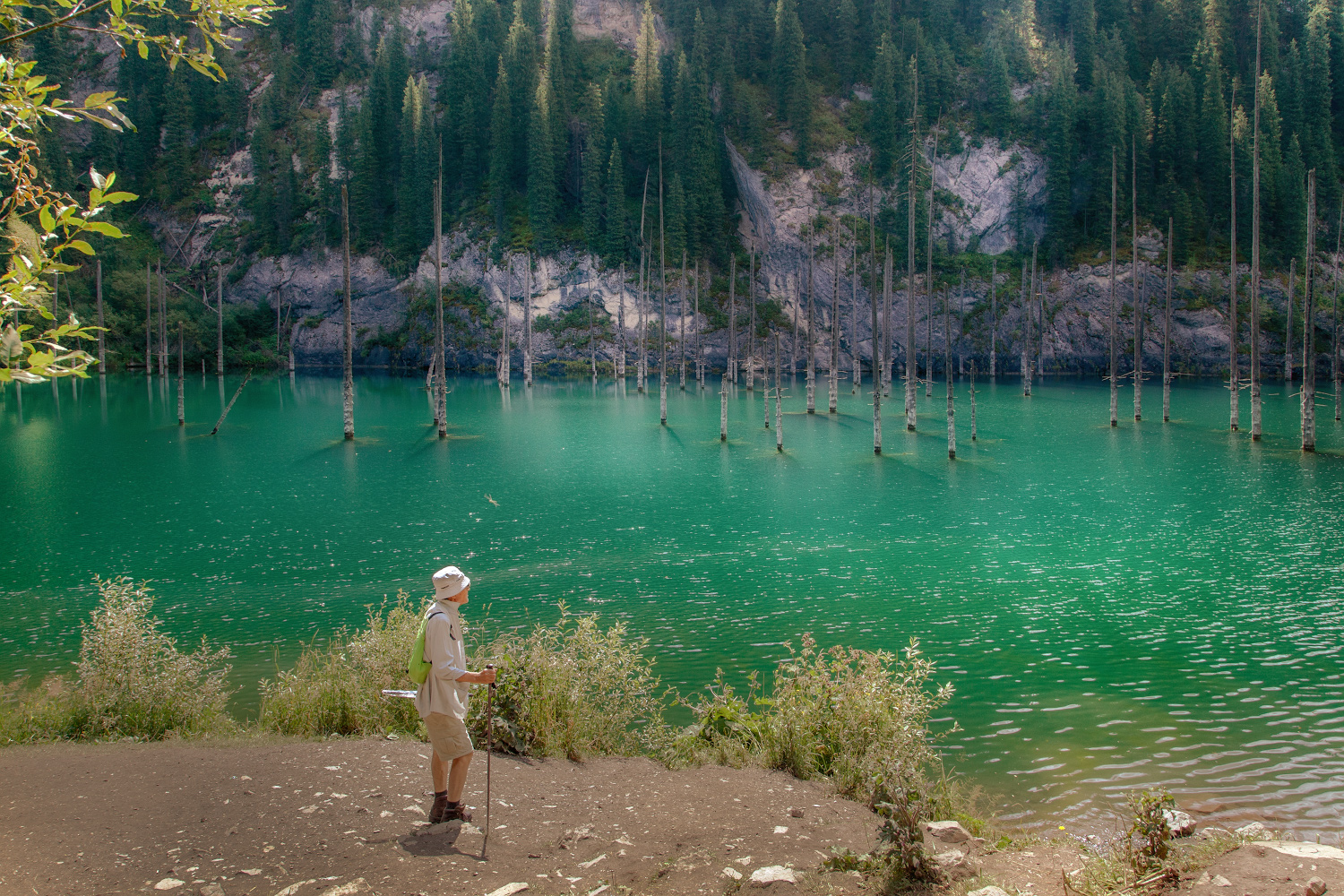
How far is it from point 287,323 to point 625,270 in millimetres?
46068

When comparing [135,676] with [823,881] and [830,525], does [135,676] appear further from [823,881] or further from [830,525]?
[830,525]

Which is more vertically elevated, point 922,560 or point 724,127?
point 724,127

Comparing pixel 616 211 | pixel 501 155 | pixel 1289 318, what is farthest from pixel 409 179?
pixel 1289 318

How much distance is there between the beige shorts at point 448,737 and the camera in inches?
283

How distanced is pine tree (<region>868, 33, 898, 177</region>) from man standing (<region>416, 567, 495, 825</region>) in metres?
97.4

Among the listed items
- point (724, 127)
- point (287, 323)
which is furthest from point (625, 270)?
point (287, 323)

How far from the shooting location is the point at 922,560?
67.0 feet

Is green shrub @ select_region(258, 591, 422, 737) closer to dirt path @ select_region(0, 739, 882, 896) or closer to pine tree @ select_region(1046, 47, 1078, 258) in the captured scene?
dirt path @ select_region(0, 739, 882, 896)

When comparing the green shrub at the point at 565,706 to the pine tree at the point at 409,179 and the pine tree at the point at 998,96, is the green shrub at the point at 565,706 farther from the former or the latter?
the pine tree at the point at 998,96

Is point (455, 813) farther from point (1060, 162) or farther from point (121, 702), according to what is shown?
point (1060, 162)

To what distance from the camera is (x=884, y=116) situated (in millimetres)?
94625

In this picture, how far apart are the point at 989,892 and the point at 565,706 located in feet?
17.1

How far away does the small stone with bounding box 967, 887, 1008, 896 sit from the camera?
6012 mm

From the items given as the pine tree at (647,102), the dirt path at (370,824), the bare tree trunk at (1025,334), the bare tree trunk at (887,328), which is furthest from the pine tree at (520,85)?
the dirt path at (370,824)
